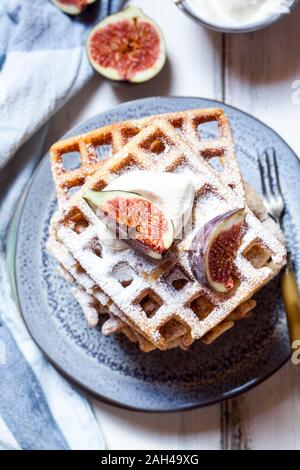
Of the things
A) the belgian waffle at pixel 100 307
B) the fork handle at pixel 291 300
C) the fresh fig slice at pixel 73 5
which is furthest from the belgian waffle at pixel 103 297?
Result: the fresh fig slice at pixel 73 5

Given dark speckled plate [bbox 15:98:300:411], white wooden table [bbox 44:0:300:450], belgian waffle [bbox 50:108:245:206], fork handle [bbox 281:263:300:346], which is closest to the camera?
belgian waffle [bbox 50:108:245:206]

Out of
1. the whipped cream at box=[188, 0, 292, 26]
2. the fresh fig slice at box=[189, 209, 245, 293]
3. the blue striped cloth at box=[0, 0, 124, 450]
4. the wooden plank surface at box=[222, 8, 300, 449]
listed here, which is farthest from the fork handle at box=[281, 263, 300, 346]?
the whipped cream at box=[188, 0, 292, 26]

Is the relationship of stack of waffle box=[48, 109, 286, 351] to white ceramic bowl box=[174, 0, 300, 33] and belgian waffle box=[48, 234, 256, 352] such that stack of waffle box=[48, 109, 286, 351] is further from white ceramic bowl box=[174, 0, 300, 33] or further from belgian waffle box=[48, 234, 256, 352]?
white ceramic bowl box=[174, 0, 300, 33]

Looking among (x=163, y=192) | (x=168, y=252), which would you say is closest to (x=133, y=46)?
(x=163, y=192)

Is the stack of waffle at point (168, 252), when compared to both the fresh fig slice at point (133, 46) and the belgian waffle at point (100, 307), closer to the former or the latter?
the belgian waffle at point (100, 307)

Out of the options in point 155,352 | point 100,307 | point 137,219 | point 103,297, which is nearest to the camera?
point 137,219

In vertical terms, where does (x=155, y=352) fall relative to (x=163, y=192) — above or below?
below

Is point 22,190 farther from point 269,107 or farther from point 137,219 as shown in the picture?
point 269,107
